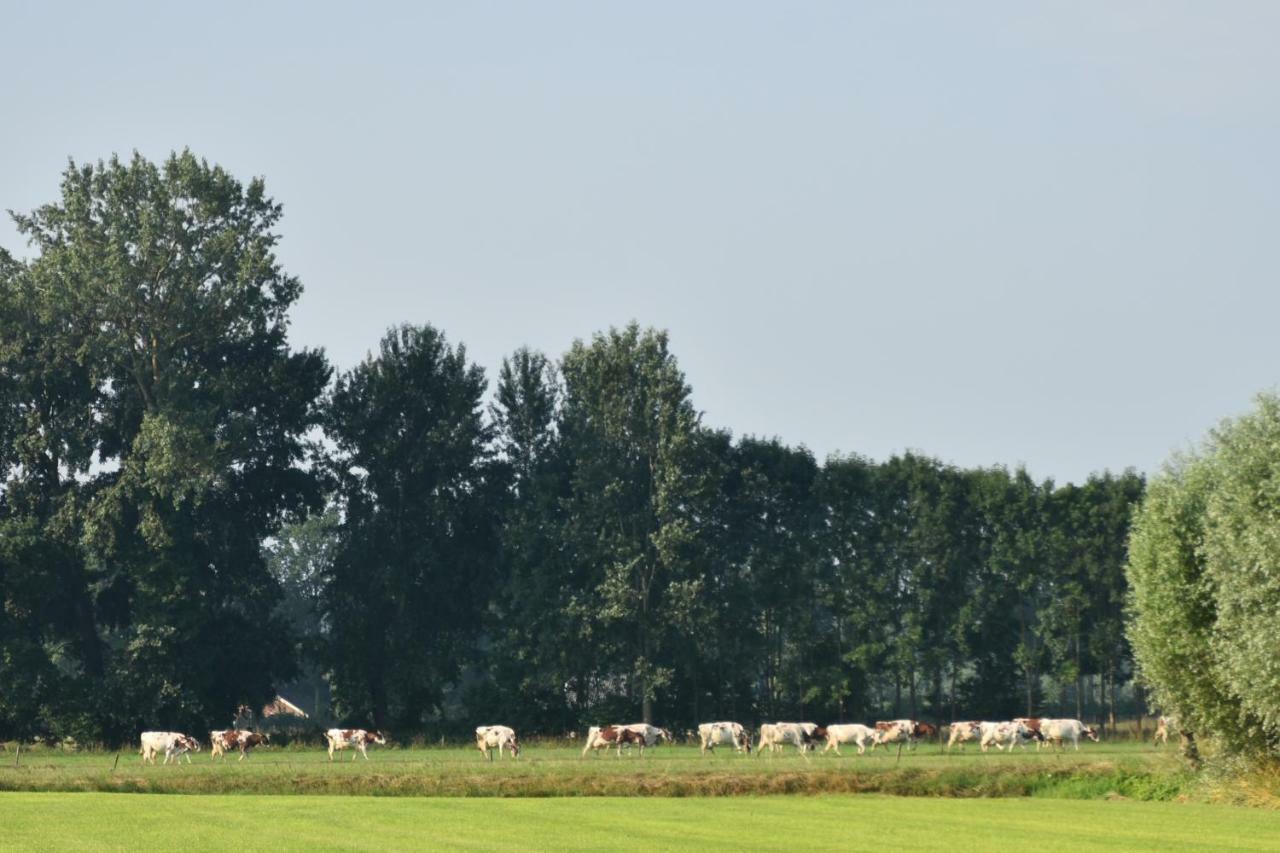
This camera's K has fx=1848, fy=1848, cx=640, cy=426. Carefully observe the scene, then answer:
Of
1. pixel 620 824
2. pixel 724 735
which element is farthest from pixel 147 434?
pixel 620 824

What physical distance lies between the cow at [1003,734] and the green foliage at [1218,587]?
911 inches

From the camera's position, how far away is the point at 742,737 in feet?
258

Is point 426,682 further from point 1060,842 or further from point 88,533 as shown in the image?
point 1060,842

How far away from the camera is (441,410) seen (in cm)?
9925

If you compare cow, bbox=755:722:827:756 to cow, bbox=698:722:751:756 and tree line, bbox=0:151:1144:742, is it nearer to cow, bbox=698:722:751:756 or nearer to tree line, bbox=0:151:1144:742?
cow, bbox=698:722:751:756

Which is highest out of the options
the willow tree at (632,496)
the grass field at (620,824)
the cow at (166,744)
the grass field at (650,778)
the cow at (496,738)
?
the willow tree at (632,496)

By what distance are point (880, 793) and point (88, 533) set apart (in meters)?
44.1

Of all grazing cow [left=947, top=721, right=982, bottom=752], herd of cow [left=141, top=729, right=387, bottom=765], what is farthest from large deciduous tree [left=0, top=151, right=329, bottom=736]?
grazing cow [left=947, top=721, right=982, bottom=752]

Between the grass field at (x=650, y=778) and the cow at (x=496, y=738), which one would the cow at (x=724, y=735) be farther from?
the grass field at (x=650, y=778)

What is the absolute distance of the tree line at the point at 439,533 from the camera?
3413 inches

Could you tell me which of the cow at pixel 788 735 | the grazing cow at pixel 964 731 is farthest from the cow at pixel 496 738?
the grazing cow at pixel 964 731

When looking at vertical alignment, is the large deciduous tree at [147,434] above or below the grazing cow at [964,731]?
above

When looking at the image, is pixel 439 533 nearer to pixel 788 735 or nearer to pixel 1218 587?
pixel 788 735

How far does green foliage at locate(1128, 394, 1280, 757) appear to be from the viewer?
47219mm
